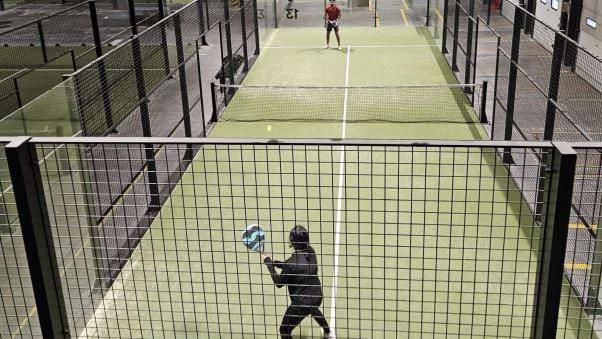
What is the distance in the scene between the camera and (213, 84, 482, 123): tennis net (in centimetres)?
1435

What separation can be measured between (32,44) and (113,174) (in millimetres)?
11989

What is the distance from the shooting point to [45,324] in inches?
170

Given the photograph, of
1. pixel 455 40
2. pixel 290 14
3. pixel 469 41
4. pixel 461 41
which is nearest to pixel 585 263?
pixel 469 41

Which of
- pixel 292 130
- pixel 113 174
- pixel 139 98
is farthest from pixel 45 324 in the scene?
pixel 292 130

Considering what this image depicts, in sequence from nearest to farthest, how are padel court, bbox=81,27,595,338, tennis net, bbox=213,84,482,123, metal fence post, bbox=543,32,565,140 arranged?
padel court, bbox=81,27,595,338, metal fence post, bbox=543,32,565,140, tennis net, bbox=213,84,482,123

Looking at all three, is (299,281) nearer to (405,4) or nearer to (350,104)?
(350,104)

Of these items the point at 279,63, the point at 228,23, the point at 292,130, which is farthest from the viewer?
the point at 279,63

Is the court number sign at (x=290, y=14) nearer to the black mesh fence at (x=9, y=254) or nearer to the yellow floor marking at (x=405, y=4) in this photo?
the yellow floor marking at (x=405, y=4)

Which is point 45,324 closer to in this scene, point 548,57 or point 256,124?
point 548,57

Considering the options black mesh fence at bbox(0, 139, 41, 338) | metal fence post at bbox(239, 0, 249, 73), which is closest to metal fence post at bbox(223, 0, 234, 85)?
metal fence post at bbox(239, 0, 249, 73)

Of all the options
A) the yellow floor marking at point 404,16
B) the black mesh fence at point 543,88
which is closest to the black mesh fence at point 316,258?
the black mesh fence at point 543,88

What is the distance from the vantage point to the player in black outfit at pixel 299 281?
596 cm

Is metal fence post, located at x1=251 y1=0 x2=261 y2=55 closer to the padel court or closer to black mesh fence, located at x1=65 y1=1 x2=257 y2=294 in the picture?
the padel court

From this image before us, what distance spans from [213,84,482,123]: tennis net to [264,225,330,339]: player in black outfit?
779 cm
